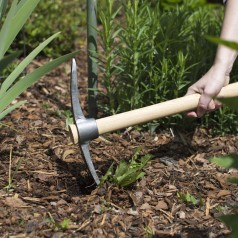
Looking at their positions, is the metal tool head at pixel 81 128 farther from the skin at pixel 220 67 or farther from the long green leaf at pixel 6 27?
the skin at pixel 220 67

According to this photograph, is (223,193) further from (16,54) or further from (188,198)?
(16,54)

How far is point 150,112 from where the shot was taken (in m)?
2.31

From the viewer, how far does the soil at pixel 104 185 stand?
7.00 feet

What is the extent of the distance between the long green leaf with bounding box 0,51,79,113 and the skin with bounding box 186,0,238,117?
1.84 ft

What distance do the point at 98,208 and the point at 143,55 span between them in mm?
860

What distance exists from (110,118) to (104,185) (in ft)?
0.98

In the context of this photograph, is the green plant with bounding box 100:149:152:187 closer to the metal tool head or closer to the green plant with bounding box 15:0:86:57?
the metal tool head

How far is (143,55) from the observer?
272 cm

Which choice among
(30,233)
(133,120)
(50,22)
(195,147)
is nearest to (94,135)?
(133,120)

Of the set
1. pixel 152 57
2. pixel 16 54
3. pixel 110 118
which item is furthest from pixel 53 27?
pixel 110 118

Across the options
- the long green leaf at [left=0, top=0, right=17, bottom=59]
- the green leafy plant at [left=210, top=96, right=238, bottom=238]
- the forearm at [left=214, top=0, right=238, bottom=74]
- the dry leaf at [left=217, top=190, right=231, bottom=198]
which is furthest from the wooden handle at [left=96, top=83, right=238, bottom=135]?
the green leafy plant at [left=210, top=96, right=238, bottom=238]

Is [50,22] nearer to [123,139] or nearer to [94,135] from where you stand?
[123,139]

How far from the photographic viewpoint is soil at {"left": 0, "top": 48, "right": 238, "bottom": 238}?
7.00ft

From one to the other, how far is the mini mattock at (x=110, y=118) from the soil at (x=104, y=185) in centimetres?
18
